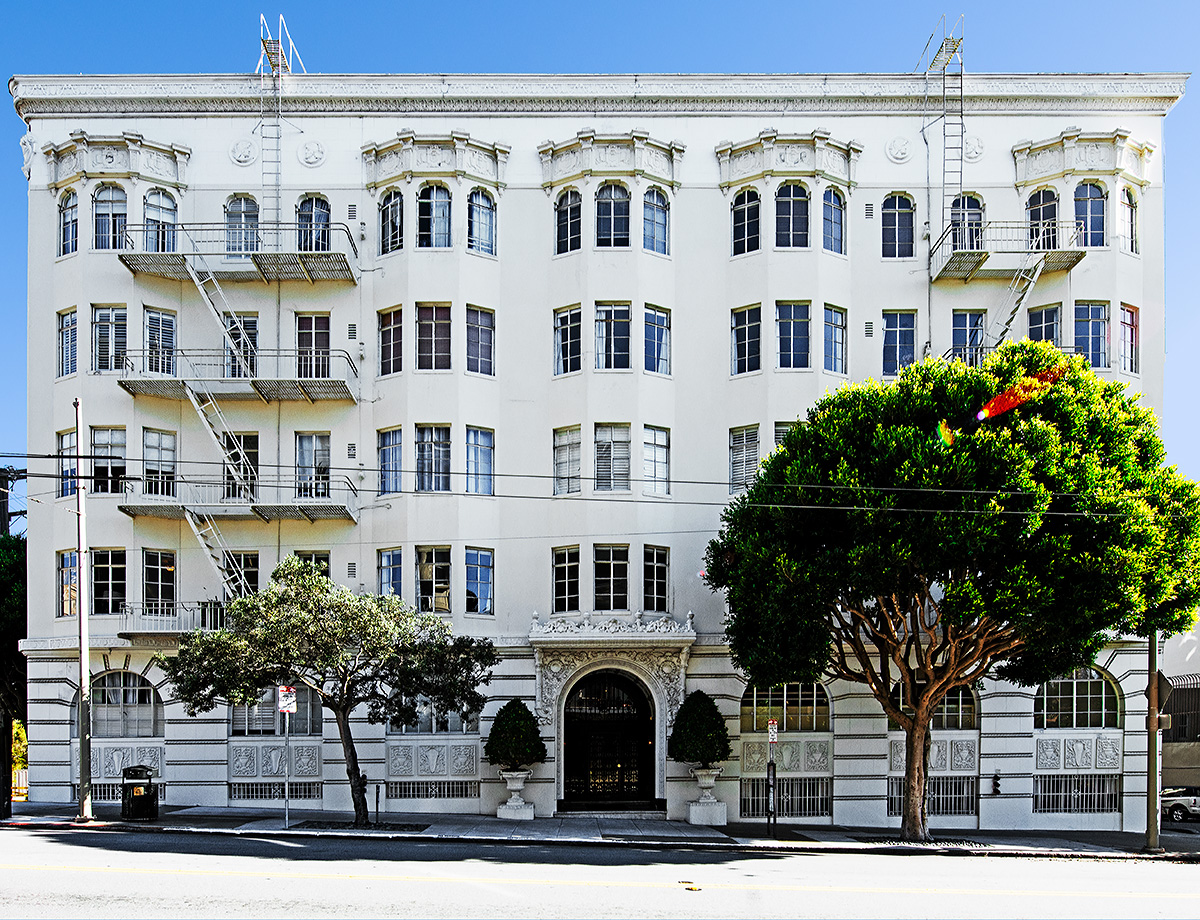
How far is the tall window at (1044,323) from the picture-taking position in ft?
102

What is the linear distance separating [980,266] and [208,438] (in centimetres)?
2224

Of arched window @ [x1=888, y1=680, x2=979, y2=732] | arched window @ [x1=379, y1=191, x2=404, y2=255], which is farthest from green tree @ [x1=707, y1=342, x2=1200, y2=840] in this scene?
arched window @ [x1=379, y1=191, x2=404, y2=255]

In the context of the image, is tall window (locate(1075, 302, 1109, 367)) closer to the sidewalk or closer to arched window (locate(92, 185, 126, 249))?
the sidewalk

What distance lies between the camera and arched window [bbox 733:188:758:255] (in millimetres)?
31109

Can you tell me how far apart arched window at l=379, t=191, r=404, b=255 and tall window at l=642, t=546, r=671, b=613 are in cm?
1120

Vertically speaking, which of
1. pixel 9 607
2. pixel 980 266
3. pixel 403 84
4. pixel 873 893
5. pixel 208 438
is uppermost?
pixel 403 84

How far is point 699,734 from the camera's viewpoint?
27.5 metres

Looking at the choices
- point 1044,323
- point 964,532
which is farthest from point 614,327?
point 1044,323

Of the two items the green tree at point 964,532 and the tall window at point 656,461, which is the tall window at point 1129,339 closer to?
the green tree at point 964,532

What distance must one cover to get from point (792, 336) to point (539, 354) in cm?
716

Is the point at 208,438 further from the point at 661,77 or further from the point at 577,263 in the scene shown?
the point at 661,77

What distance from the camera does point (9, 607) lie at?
32.4m

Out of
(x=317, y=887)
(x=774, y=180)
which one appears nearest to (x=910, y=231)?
(x=774, y=180)

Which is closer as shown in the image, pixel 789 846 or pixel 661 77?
pixel 789 846
